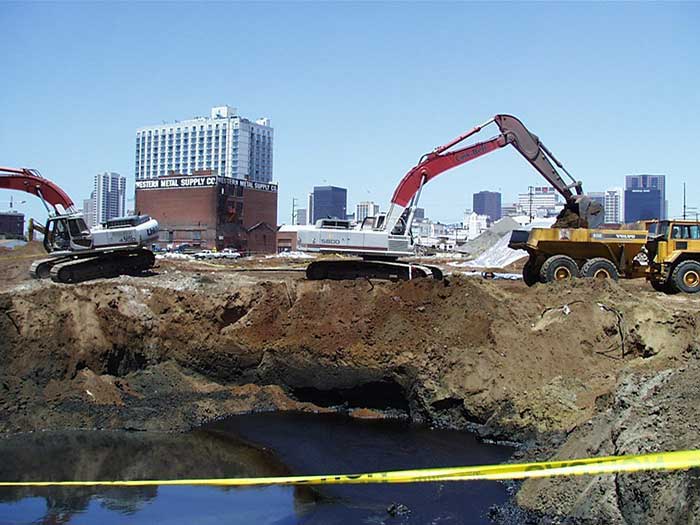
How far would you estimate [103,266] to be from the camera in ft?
64.7

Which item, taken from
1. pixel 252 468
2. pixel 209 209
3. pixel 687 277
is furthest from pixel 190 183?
Result: pixel 252 468

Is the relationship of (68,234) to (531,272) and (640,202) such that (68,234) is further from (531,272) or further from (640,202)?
(640,202)

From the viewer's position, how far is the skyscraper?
133375mm

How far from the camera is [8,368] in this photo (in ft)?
41.4

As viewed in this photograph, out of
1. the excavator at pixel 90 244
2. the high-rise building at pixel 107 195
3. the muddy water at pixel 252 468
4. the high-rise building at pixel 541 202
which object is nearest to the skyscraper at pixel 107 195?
the high-rise building at pixel 107 195

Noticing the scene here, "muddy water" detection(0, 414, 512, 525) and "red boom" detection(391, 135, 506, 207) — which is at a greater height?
"red boom" detection(391, 135, 506, 207)

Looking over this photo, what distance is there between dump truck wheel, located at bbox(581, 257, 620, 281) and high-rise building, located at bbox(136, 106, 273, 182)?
320ft

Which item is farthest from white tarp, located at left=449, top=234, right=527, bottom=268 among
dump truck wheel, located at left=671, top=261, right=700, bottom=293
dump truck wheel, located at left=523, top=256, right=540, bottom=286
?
dump truck wheel, located at left=671, top=261, right=700, bottom=293

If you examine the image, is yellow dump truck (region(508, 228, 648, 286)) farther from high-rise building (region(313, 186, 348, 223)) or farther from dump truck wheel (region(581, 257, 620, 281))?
high-rise building (region(313, 186, 348, 223))

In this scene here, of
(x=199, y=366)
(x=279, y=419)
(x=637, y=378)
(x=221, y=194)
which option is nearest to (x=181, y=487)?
(x=279, y=419)

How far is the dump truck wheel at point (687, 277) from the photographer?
18.2 m

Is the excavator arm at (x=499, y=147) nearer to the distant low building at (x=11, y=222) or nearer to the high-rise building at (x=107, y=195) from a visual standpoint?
the distant low building at (x=11, y=222)

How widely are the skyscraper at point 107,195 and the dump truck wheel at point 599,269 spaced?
123627 millimetres

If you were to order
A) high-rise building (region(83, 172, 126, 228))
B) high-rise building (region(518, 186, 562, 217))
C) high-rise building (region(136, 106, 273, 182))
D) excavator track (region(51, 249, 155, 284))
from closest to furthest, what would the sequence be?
excavator track (region(51, 249, 155, 284))
high-rise building (region(518, 186, 562, 217))
high-rise building (region(136, 106, 273, 182))
high-rise building (region(83, 172, 126, 228))
